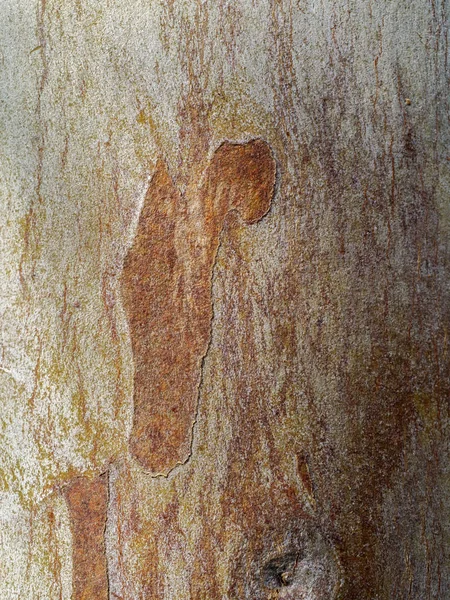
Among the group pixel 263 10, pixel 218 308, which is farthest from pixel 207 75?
pixel 218 308

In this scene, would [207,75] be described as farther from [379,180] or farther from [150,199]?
[379,180]

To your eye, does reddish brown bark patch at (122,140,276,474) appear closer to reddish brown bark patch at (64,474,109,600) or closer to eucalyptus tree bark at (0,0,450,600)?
eucalyptus tree bark at (0,0,450,600)

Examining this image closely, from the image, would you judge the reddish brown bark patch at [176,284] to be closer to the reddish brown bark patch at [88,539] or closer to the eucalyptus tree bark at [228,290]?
the eucalyptus tree bark at [228,290]

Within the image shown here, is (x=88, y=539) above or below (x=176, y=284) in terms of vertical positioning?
below

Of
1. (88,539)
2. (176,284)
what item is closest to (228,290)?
(176,284)

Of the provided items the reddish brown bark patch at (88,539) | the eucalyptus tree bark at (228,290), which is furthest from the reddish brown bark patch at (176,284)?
the reddish brown bark patch at (88,539)

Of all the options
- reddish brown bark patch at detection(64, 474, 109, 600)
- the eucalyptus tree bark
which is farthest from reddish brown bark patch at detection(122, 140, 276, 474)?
reddish brown bark patch at detection(64, 474, 109, 600)

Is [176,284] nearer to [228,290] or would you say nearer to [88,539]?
[228,290]
